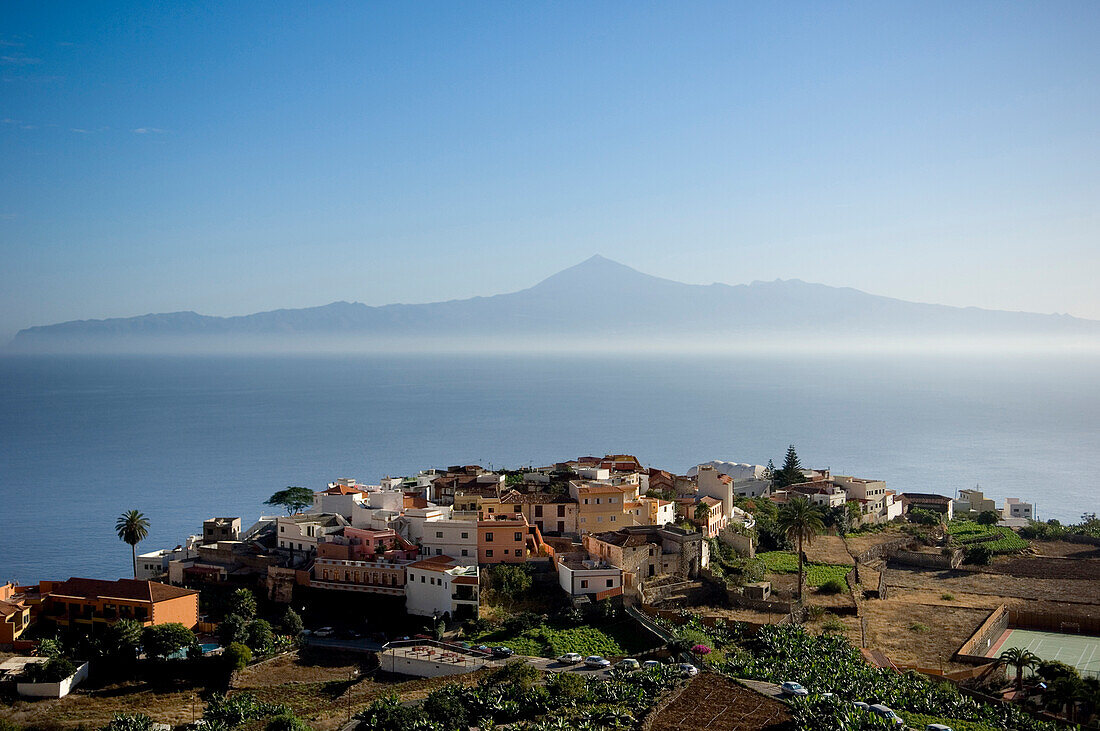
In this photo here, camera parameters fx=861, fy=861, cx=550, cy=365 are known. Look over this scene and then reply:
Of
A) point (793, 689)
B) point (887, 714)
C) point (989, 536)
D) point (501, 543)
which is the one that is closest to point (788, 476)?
point (989, 536)

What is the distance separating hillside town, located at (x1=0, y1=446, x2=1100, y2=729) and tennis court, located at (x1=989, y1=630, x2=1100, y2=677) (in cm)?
27

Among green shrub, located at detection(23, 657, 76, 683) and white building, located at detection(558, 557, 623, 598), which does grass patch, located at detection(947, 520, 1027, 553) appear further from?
green shrub, located at detection(23, 657, 76, 683)

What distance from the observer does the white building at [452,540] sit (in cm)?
3553

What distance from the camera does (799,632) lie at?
1188 inches

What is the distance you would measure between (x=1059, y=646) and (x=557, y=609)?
1896 cm

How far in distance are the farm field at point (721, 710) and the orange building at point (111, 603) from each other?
19719 mm

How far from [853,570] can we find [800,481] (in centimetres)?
2004

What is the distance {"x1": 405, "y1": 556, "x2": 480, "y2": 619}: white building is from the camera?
3234 cm

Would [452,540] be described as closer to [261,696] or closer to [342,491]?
[342,491]

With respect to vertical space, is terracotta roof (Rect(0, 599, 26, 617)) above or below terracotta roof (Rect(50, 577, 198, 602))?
below

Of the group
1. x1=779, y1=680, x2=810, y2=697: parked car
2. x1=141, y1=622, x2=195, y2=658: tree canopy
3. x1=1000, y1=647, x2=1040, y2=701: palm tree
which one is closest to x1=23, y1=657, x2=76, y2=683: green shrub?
x1=141, y1=622, x2=195, y2=658: tree canopy

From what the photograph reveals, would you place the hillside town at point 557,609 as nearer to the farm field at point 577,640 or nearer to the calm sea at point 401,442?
the farm field at point 577,640

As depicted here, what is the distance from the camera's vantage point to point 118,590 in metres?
32.2

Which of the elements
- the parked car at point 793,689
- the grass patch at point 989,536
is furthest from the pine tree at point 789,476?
the parked car at point 793,689
